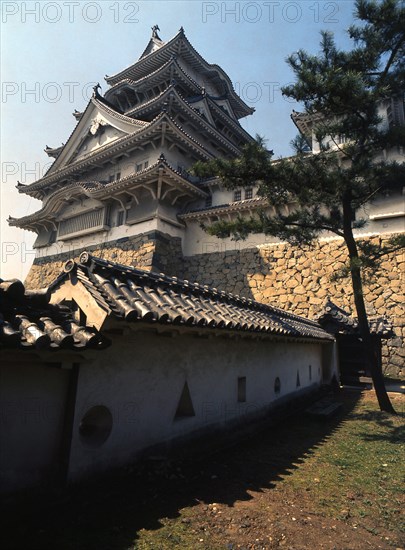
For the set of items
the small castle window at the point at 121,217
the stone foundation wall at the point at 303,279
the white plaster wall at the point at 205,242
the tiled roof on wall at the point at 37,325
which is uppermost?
the small castle window at the point at 121,217

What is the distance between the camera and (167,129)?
18859 mm

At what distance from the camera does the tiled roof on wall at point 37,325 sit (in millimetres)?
2699

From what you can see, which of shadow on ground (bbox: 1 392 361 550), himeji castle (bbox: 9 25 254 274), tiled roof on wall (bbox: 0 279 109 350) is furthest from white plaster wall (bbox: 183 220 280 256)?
tiled roof on wall (bbox: 0 279 109 350)

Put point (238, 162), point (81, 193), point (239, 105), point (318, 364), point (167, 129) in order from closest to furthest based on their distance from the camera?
point (238, 162) → point (318, 364) → point (167, 129) → point (81, 193) → point (239, 105)

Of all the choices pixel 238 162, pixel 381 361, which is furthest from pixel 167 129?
pixel 381 361

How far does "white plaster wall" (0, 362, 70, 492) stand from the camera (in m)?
2.94

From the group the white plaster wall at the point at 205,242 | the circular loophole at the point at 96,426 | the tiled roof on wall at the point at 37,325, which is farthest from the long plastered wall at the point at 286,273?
the tiled roof on wall at the point at 37,325

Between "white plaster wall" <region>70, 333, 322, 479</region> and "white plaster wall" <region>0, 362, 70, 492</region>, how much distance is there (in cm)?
20

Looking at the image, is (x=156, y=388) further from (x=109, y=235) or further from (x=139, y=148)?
(x=139, y=148)

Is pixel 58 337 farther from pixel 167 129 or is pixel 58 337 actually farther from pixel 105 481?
pixel 167 129

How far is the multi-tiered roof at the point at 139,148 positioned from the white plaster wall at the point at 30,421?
15.4 metres

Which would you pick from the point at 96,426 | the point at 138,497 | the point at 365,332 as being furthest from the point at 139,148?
the point at 138,497

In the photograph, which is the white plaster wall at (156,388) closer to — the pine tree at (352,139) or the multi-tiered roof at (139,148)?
the pine tree at (352,139)

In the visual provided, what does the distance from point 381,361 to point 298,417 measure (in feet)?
26.9
